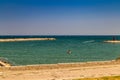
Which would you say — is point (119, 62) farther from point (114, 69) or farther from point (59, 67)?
point (59, 67)

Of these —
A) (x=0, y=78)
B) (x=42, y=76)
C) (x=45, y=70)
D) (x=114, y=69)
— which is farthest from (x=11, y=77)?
(x=114, y=69)

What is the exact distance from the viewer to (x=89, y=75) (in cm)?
2381

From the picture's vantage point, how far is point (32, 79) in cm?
2195

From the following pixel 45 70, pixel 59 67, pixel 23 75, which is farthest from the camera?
pixel 59 67

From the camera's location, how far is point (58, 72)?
2528 centimetres

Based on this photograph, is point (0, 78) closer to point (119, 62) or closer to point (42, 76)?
point (42, 76)

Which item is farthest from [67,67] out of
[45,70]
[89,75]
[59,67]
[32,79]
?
[32,79]

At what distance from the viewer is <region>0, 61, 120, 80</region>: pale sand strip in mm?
22891

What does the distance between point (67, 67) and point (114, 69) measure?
4.55 metres

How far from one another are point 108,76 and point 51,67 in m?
6.56

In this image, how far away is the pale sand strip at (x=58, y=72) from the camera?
75.1ft

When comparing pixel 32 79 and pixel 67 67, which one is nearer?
pixel 32 79

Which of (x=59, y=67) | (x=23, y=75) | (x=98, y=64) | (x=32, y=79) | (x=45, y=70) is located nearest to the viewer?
(x=32, y=79)

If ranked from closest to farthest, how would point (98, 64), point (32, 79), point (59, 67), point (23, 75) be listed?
point (32, 79)
point (23, 75)
point (59, 67)
point (98, 64)
